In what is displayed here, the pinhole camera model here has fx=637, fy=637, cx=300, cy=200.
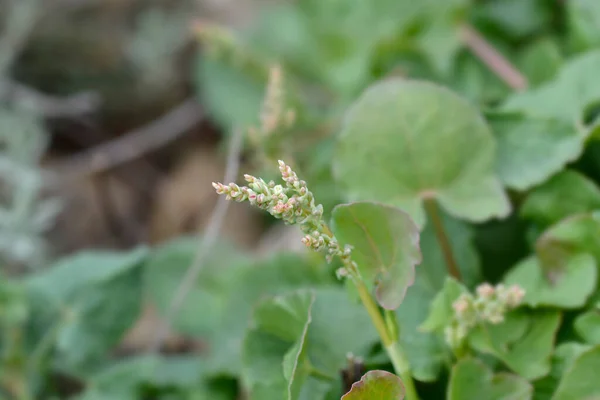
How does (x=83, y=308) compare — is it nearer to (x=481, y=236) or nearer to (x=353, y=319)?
(x=353, y=319)

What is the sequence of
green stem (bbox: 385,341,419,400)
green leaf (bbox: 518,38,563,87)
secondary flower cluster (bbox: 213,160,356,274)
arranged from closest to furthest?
secondary flower cluster (bbox: 213,160,356,274) < green stem (bbox: 385,341,419,400) < green leaf (bbox: 518,38,563,87)

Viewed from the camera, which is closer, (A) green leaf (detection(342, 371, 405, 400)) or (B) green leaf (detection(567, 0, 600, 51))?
(A) green leaf (detection(342, 371, 405, 400))

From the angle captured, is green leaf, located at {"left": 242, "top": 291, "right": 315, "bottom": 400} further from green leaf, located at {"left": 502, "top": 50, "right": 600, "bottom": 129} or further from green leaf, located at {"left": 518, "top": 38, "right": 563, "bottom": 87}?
green leaf, located at {"left": 518, "top": 38, "right": 563, "bottom": 87}

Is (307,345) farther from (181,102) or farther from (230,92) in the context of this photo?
(181,102)

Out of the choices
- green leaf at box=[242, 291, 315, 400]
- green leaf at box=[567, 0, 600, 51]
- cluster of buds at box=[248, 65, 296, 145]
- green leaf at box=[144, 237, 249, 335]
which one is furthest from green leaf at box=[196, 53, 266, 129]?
green leaf at box=[242, 291, 315, 400]

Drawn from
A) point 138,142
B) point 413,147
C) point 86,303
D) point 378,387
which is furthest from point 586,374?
point 138,142
